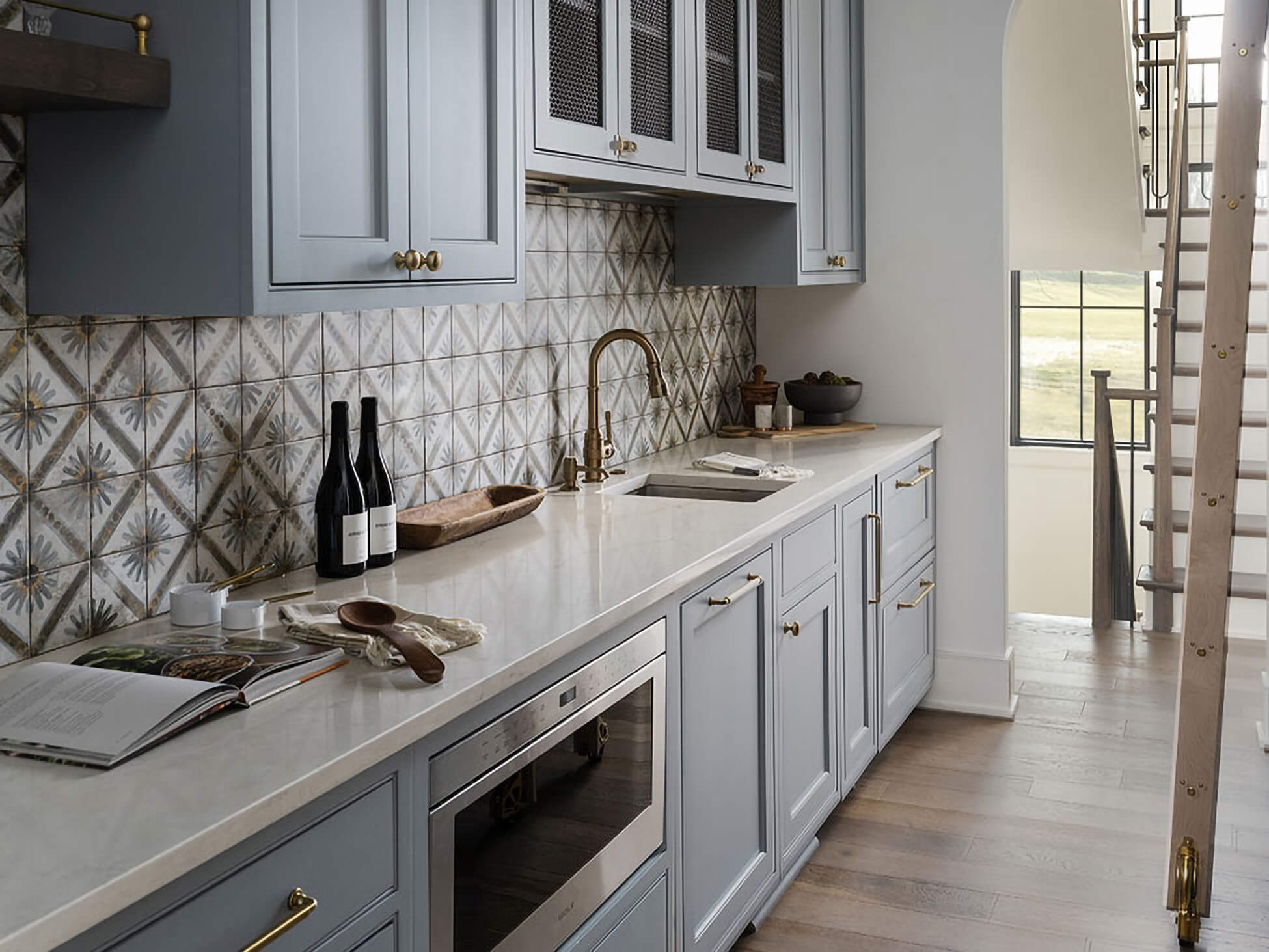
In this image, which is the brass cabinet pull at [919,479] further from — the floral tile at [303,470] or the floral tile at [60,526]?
the floral tile at [60,526]

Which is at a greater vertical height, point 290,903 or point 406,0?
point 406,0

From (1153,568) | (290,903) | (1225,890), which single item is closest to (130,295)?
(290,903)

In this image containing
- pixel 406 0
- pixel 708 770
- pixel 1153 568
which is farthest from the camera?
pixel 1153 568

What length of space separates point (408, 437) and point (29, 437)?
0.95 m

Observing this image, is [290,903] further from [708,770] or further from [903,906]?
[903,906]

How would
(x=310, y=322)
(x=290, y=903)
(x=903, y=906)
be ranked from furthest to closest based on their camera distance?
(x=903, y=906) → (x=310, y=322) → (x=290, y=903)

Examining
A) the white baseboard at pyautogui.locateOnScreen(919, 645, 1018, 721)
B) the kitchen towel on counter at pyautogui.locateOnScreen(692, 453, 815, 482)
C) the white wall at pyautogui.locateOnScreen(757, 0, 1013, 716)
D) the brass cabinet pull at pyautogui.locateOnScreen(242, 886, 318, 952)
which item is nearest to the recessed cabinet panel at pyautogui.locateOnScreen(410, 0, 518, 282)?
the brass cabinet pull at pyautogui.locateOnScreen(242, 886, 318, 952)

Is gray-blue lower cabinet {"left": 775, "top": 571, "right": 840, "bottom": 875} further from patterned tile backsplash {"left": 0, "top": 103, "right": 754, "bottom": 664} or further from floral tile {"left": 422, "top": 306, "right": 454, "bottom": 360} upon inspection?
floral tile {"left": 422, "top": 306, "right": 454, "bottom": 360}

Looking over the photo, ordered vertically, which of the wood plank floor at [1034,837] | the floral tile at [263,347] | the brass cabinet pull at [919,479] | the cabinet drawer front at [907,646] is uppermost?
the floral tile at [263,347]

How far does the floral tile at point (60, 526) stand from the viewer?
5.66 ft

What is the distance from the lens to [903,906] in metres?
2.91

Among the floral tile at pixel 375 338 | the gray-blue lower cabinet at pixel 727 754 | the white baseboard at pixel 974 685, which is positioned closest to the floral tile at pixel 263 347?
the floral tile at pixel 375 338

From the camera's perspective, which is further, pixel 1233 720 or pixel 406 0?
pixel 1233 720

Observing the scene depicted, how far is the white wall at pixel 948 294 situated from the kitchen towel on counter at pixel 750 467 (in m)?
0.98
